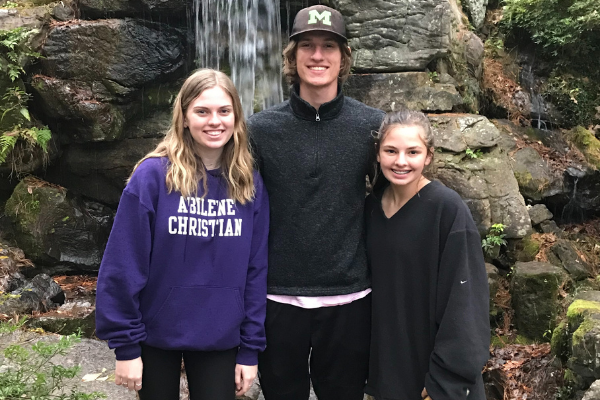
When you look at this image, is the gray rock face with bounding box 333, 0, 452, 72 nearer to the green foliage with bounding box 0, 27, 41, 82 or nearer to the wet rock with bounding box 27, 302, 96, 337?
the green foliage with bounding box 0, 27, 41, 82

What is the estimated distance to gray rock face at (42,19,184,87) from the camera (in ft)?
21.3

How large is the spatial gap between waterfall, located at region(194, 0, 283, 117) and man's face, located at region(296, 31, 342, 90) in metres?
4.45

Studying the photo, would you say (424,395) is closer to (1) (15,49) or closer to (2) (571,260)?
(2) (571,260)

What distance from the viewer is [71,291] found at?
6.29 meters

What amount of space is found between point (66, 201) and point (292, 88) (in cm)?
516

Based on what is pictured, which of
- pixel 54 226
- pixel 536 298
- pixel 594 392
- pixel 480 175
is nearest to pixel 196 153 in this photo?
pixel 594 392

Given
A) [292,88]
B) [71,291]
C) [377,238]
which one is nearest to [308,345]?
[377,238]

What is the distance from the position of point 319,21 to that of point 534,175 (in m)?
5.48

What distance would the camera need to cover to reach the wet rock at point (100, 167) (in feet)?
23.4

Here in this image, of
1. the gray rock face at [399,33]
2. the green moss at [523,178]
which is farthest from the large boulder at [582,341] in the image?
the gray rock face at [399,33]

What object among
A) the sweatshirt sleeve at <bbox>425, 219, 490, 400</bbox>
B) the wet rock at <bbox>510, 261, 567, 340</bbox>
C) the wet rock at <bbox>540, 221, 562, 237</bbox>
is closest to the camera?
the sweatshirt sleeve at <bbox>425, 219, 490, 400</bbox>

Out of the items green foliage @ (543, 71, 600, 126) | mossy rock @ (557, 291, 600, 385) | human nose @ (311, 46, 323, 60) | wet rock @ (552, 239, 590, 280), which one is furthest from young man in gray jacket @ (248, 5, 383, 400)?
green foliage @ (543, 71, 600, 126)

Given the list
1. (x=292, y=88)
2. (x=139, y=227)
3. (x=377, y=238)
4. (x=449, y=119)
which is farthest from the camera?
(x=449, y=119)

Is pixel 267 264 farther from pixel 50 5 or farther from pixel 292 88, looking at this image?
pixel 50 5
